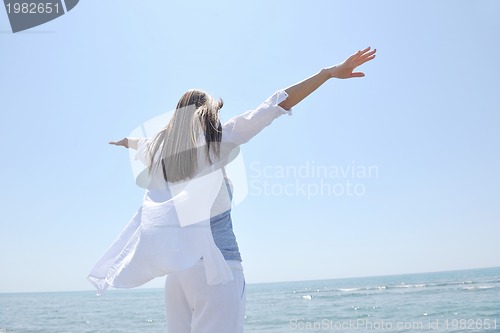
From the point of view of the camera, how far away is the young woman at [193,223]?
1.55 metres

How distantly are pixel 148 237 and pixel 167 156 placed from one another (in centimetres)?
33

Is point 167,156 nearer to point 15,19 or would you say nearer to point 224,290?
point 224,290

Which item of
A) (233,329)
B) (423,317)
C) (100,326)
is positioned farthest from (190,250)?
(100,326)

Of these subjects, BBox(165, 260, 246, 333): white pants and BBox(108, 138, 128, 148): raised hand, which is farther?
BBox(108, 138, 128, 148): raised hand

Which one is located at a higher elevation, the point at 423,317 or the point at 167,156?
the point at 167,156

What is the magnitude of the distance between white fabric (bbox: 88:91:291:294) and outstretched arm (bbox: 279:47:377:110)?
43mm

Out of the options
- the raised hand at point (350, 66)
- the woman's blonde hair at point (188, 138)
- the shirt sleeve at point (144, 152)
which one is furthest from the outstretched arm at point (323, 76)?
the shirt sleeve at point (144, 152)

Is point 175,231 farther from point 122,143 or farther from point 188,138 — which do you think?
point 122,143

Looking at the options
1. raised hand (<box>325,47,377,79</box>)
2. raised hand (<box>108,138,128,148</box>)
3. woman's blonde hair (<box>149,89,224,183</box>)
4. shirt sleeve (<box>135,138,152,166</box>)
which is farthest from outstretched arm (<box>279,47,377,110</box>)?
raised hand (<box>108,138,128,148</box>)

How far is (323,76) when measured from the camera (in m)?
1.81

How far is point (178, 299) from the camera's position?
5.41ft

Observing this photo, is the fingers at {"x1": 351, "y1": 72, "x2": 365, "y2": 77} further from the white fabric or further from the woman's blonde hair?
the woman's blonde hair

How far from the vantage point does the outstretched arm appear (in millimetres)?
1777

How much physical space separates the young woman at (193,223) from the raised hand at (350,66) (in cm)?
5
